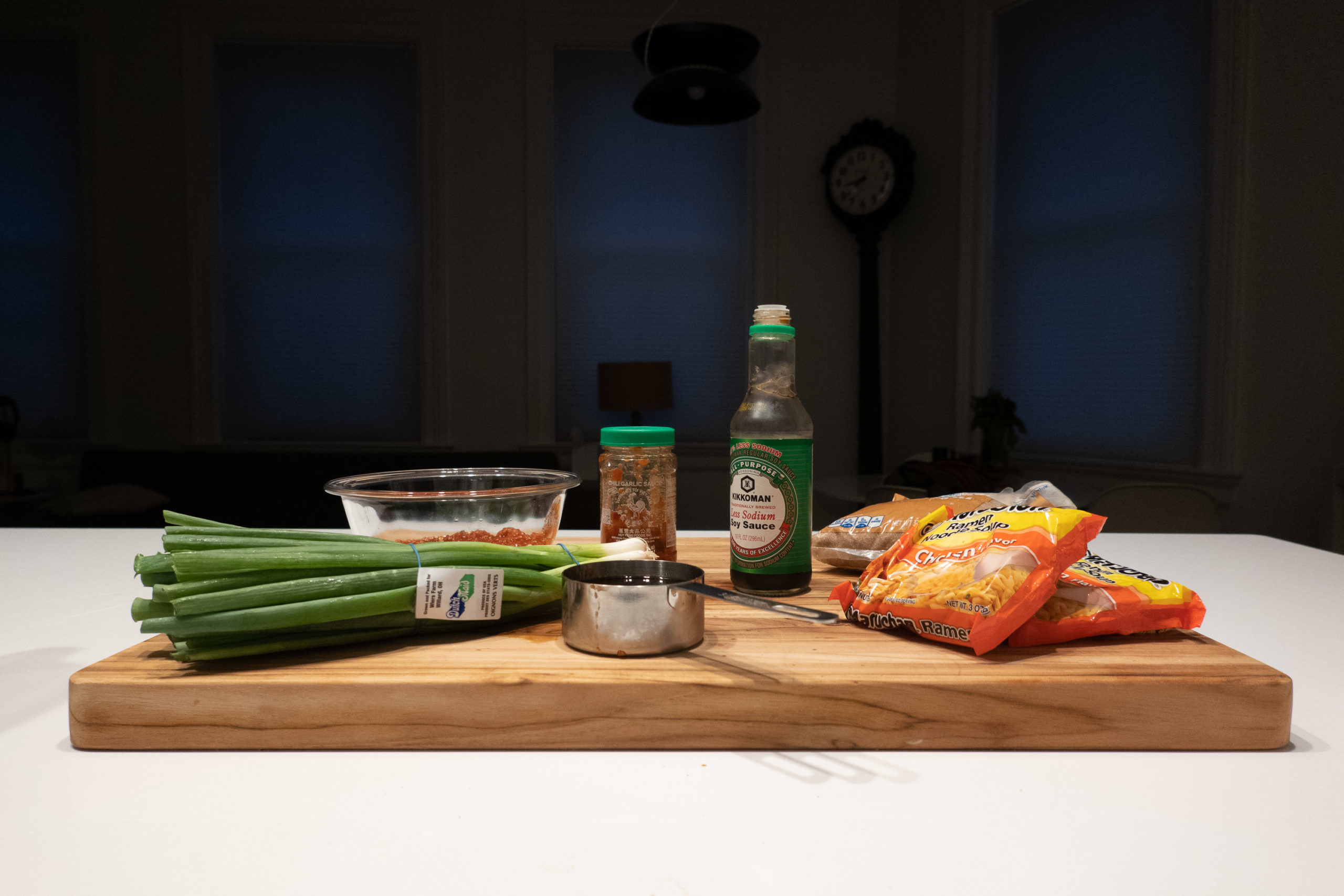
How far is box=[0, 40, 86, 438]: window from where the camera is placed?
418 cm

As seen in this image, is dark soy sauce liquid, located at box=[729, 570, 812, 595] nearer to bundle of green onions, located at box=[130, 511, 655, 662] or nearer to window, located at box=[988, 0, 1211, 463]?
bundle of green onions, located at box=[130, 511, 655, 662]

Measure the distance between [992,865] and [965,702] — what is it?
155 millimetres

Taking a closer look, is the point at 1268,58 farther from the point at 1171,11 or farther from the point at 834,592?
the point at 834,592

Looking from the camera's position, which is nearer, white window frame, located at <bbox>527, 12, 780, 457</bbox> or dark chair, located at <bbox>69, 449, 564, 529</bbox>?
dark chair, located at <bbox>69, 449, 564, 529</bbox>

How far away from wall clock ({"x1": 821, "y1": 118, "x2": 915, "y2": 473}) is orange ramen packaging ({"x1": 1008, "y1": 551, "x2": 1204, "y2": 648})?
378 cm

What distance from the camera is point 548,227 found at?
4.38m

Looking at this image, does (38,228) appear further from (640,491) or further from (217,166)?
(640,491)

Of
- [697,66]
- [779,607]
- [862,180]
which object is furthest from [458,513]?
[862,180]

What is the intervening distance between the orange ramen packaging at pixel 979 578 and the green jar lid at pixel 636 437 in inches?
9.4

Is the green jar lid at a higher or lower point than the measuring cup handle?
higher

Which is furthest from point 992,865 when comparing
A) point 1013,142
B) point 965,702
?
point 1013,142

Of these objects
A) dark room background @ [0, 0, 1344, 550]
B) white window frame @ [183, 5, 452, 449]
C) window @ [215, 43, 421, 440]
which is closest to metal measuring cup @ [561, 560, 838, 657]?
dark room background @ [0, 0, 1344, 550]

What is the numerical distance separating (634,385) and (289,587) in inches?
137

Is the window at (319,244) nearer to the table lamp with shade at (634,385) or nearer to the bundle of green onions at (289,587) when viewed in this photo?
the table lamp with shade at (634,385)
